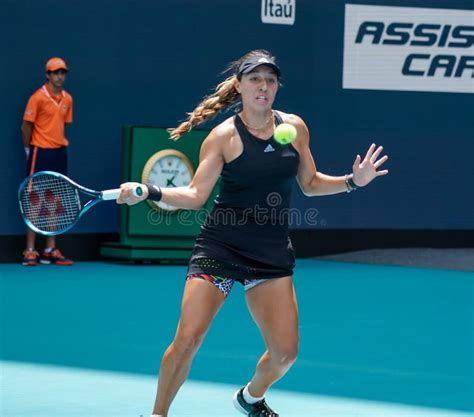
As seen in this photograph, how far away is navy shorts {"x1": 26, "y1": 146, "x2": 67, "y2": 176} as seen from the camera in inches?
494

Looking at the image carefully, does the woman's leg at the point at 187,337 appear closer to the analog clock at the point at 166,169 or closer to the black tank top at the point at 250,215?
the black tank top at the point at 250,215

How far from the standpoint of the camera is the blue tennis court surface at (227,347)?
6281 millimetres

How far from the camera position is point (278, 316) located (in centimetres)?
540

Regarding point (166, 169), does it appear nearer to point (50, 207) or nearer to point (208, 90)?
point (208, 90)

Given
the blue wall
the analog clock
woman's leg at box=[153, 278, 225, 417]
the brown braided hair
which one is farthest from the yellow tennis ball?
the blue wall

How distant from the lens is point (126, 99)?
1339 centimetres

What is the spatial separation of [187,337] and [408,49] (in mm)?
9894

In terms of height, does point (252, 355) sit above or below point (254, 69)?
below

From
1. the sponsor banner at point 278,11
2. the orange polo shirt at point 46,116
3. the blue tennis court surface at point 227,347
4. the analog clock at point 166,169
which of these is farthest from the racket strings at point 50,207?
the sponsor banner at point 278,11

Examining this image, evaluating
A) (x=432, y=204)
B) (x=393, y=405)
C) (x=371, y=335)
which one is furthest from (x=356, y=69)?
(x=393, y=405)

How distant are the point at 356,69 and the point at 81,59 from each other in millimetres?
3557

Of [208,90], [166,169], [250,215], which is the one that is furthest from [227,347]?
[208,90]

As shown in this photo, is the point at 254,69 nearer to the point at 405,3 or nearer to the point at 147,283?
the point at 147,283

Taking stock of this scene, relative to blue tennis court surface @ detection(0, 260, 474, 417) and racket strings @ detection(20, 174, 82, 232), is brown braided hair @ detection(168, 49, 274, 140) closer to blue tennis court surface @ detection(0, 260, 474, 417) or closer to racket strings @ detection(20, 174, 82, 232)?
blue tennis court surface @ detection(0, 260, 474, 417)
